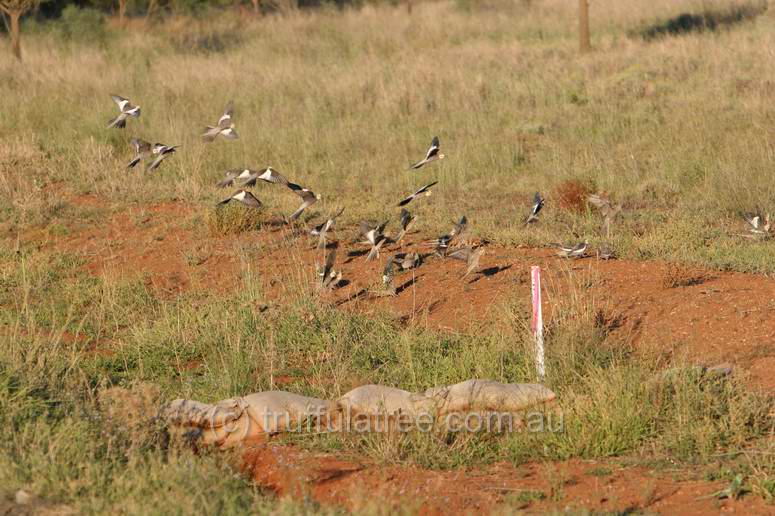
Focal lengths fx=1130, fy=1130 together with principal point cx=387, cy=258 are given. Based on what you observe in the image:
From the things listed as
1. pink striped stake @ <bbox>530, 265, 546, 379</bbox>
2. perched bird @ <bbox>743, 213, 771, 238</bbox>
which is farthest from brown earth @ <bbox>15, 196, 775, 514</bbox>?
perched bird @ <bbox>743, 213, 771, 238</bbox>

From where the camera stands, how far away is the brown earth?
182 inches

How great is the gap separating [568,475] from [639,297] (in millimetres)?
2581

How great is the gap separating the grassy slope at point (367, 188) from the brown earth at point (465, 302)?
21 cm

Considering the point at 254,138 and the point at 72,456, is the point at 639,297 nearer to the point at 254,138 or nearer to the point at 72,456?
the point at 72,456

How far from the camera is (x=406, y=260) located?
8.17 m

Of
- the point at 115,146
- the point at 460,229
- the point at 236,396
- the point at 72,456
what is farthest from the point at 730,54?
the point at 72,456

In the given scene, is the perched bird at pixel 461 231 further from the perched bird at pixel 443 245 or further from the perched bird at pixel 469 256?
the perched bird at pixel 469 256

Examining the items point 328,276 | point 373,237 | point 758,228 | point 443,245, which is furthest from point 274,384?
point 758,228

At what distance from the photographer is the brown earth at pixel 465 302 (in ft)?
15.1

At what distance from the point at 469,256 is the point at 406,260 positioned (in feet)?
1.94

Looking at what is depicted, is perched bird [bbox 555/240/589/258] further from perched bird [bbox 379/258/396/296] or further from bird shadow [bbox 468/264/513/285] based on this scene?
perched bird [bbox 379/258/396/296]

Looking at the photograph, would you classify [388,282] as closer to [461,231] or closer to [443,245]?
[443,245]

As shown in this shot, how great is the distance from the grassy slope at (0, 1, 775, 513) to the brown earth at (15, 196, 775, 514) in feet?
0.70

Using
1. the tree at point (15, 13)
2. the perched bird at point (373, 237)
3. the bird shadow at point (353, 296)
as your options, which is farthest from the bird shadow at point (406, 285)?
the tree at point (15, 13)
